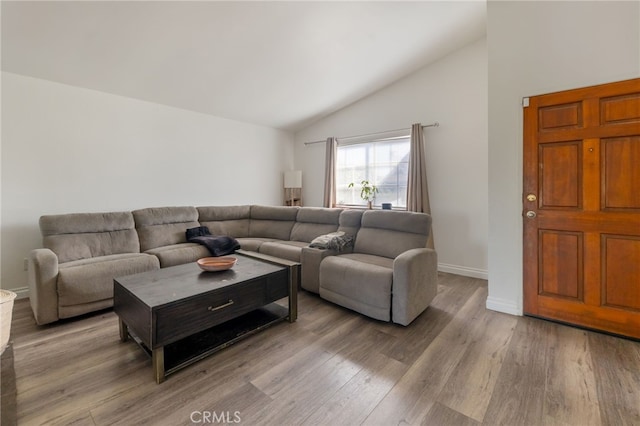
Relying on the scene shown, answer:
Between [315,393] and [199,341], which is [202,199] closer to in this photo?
[199,341]

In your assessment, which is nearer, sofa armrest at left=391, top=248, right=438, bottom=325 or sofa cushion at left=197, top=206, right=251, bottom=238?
sofa armrest at left=391, top=248, right=438, bottom=325

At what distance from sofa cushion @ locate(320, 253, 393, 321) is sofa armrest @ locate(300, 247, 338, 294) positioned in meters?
0.10

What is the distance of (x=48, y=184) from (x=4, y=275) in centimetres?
100

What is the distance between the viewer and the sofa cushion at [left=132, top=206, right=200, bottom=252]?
339 centimetres

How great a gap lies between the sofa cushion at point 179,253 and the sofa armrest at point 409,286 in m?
2.28

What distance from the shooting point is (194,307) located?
1.77 metres

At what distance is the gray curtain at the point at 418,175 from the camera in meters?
3.88

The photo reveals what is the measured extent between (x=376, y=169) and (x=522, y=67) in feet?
7.62

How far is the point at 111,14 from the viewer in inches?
91.3

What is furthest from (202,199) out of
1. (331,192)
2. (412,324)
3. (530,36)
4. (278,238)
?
(530,36)

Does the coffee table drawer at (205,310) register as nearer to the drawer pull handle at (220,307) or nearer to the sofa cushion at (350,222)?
the drawer pull handle at (220,307)

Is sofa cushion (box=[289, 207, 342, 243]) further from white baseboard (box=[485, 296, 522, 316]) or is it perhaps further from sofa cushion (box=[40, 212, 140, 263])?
sofa cushion (box=[40, 212, 140, 263])

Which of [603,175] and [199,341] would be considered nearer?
[199,341]

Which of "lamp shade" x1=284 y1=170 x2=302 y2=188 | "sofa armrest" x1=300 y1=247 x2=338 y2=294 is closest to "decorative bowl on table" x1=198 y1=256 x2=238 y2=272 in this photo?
"sofa armrest" x1=300 y1=247 x2=338 y2=294
